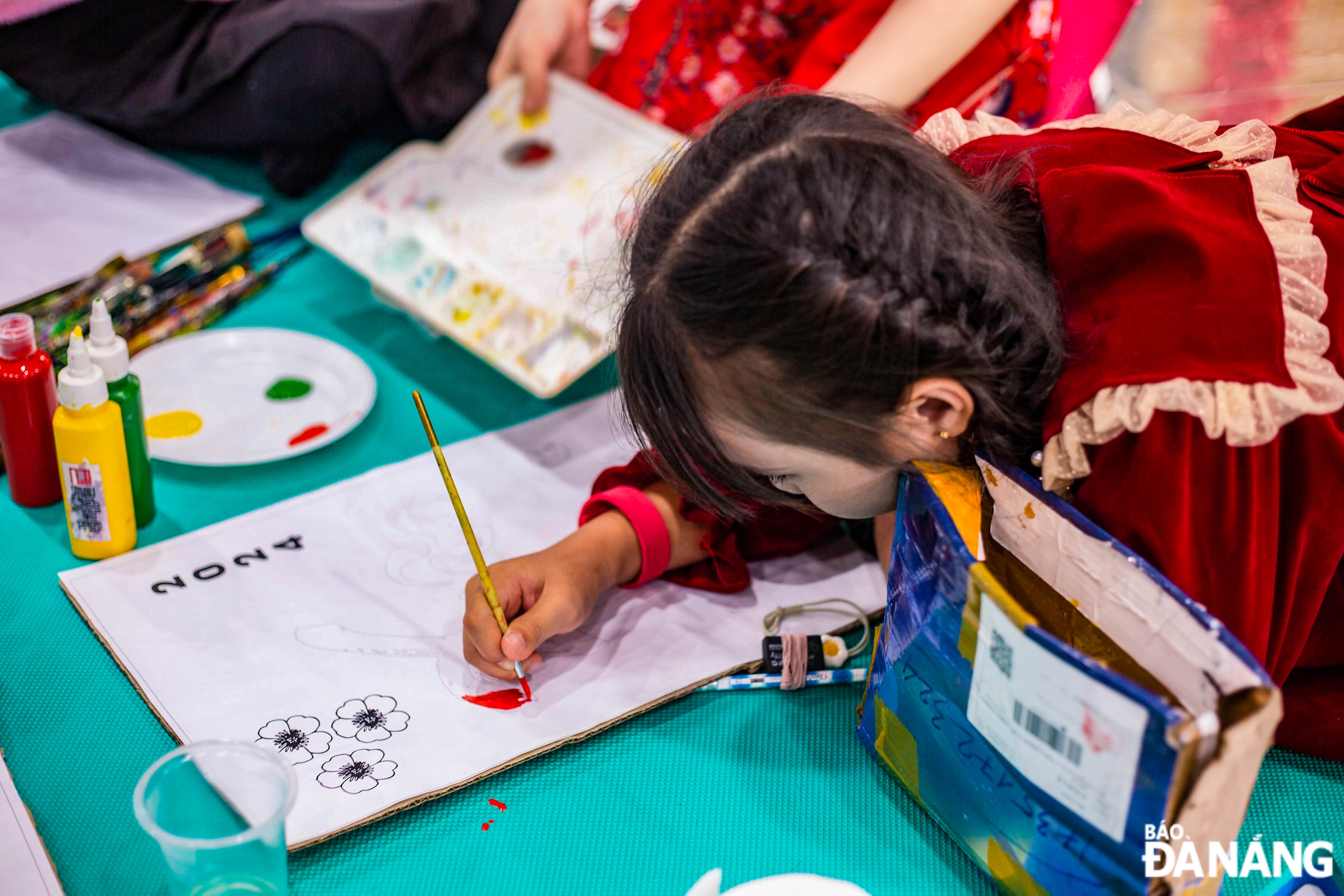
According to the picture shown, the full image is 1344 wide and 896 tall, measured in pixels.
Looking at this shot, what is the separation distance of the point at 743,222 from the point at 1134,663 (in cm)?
29

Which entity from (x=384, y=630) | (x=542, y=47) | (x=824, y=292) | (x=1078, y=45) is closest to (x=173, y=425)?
(x=384, y=630)

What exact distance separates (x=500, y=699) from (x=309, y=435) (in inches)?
14.0

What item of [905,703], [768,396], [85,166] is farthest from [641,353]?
[85,166]

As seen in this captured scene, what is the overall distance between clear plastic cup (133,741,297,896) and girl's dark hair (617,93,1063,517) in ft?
0.94

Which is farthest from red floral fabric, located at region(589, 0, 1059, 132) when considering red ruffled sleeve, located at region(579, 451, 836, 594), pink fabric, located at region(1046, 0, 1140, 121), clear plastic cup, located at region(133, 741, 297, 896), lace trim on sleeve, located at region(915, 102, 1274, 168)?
clear plastic cup, located at region(133, 741, 297, 896)

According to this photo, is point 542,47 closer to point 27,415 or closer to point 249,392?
point 249,392

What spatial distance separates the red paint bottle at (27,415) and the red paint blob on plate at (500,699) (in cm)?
35

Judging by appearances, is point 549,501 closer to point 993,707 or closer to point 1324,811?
point 993,707

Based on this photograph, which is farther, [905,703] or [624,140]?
[624,140]

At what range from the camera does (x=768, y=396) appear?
61 centimetres

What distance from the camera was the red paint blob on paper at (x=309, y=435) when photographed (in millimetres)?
978

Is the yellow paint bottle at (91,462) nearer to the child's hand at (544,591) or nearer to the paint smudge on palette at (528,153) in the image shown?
the child's hand at (544,591)

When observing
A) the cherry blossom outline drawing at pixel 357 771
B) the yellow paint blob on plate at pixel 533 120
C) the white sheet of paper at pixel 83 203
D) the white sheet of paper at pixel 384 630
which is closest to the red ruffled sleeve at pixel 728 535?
the white sheet of paper at pixel 384 630

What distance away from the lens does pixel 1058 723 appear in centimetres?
53
